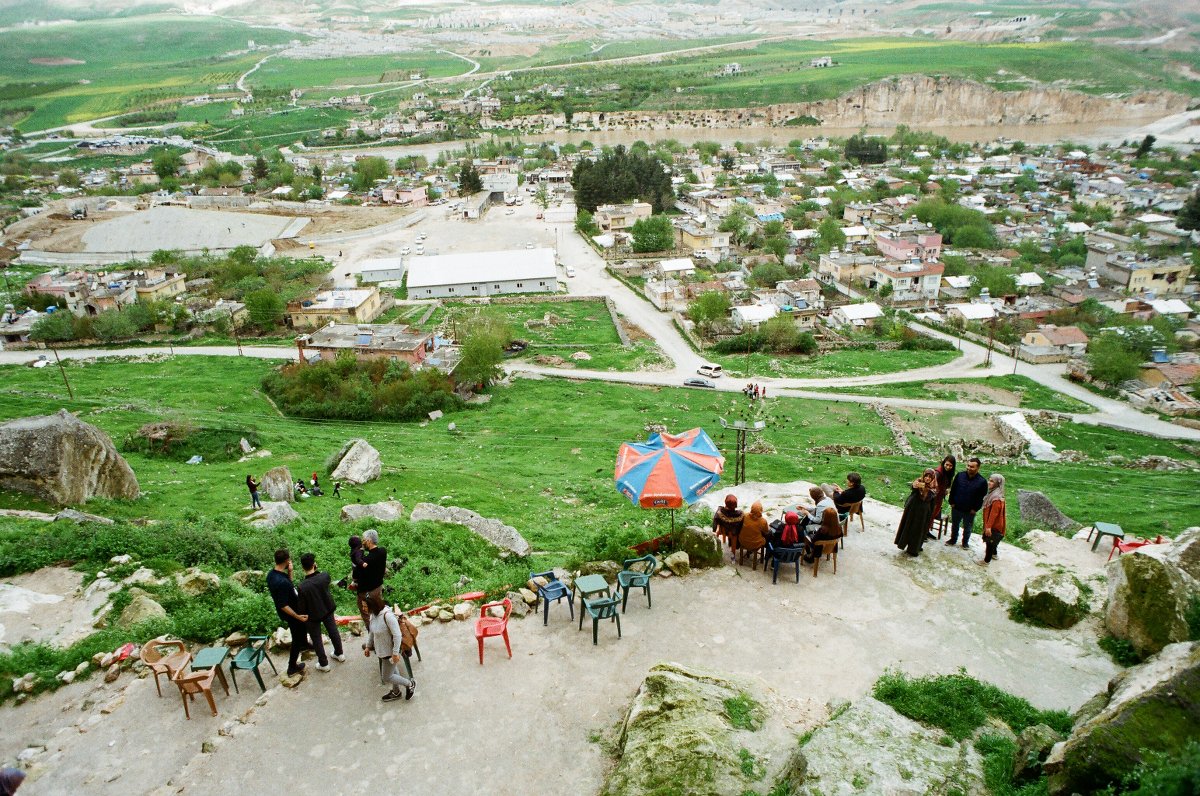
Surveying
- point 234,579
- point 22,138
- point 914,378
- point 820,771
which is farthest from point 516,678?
point 22,138

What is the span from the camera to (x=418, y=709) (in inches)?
304

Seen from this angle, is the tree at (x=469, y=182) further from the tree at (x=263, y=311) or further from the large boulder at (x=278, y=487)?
the large boulder at (x=278, y=487)

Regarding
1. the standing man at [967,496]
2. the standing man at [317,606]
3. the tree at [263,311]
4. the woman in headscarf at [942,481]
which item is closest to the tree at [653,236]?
the tree at [263,311]

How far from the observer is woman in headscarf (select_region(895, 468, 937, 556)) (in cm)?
1070

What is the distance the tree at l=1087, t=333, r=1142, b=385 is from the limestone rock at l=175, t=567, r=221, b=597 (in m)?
43.5

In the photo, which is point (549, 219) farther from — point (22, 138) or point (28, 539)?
point (22, 138)

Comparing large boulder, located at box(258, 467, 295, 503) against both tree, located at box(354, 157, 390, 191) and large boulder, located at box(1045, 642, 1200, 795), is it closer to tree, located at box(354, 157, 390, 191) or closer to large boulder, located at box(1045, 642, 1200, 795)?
large boulder, located at box(1045, 642, 1200, 795)

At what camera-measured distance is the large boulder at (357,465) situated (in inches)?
792

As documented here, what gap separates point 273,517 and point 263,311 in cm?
3412

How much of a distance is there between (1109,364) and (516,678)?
41.7 m

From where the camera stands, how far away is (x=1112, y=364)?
3828 cm

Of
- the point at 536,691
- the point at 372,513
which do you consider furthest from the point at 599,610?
the point at 372,513

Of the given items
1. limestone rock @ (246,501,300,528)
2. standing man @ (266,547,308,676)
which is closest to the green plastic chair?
standing man @ (266,547,308,676)

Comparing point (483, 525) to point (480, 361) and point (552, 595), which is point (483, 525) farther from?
point (480, 361)
